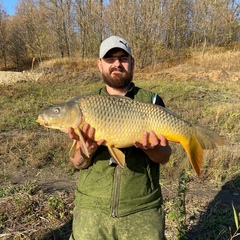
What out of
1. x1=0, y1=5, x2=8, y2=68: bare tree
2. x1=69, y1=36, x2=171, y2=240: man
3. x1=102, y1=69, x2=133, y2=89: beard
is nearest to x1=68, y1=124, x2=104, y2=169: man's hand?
x1=69, y1=36, x2=171, y2=240: man

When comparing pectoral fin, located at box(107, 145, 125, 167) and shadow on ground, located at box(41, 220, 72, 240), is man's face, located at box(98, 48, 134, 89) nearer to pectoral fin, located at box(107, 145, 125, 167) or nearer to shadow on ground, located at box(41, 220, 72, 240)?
pectoral fin, located at box(107, 145, 125, 167)

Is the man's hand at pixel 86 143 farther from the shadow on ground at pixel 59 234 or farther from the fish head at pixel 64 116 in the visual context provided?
the shadow on ground at pixel 59 234

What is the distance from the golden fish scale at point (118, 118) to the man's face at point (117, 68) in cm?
26

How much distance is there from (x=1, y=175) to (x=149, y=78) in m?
11.5

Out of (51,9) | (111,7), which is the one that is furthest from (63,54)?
(111,7)

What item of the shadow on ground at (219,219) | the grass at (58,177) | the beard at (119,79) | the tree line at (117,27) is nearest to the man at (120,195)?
the beard at (119,79)

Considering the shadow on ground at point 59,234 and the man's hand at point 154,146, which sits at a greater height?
the man's hand at point 154,146

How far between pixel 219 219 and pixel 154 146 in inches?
62.9

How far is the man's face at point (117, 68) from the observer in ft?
6.25

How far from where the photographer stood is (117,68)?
1928 mm

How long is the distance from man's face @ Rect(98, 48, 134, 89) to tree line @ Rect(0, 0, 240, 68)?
17785 mm

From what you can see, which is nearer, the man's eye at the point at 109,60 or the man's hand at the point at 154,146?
the man's hand at the point at 154,146

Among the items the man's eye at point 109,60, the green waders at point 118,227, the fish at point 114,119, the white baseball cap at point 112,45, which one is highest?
the white baseball cap at point 112,45

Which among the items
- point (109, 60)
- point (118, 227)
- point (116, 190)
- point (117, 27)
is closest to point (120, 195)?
point (116, 190)
